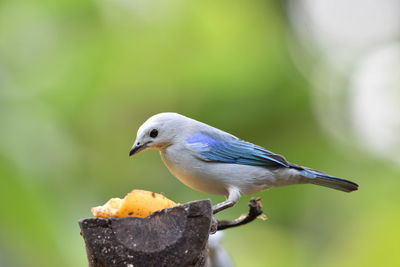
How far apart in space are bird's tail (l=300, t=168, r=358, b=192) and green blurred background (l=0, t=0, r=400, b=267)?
1.57 meters

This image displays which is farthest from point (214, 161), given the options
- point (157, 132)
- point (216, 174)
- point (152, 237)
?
point (152, 237)

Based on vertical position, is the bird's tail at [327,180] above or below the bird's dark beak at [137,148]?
above

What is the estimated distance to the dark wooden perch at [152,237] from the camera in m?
1.52

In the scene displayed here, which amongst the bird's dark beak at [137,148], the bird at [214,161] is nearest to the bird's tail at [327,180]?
the bird at [214,161]

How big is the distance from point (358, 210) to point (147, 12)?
2.51 m

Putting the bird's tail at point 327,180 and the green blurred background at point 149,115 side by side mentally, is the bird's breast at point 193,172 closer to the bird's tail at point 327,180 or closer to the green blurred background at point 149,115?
the bird's tail at point 327,180

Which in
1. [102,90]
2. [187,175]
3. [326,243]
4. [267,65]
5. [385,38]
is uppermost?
[385,38]

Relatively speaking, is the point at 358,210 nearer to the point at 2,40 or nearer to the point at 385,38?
the point at 385,38

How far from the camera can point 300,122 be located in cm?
529

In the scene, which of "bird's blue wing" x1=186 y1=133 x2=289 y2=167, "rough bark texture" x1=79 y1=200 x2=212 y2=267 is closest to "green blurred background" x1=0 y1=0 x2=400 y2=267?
"bird's blue wing" x1=186 y1=133 x2=289 y2=167

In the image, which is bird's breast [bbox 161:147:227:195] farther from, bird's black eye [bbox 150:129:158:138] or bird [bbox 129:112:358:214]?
bird's black eye [bbox 150:129:158:138]

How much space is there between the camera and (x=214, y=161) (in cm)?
274

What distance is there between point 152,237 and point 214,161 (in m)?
1.23

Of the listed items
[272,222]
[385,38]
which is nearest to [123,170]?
[272,222]
